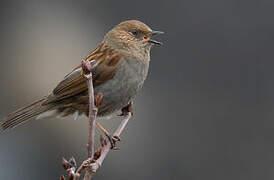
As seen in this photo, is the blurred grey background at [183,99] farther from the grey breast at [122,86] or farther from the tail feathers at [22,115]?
the grey breast at [122,86]

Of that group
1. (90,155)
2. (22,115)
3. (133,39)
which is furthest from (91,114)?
(133,39)

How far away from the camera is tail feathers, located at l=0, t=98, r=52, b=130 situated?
18.1ft

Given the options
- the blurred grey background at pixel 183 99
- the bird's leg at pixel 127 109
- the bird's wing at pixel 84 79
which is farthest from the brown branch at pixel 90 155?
the blurred grey background at pixel 183 99

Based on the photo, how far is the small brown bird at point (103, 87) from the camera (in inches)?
221

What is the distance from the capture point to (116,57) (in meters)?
5.80

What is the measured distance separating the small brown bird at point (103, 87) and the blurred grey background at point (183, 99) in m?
4.38

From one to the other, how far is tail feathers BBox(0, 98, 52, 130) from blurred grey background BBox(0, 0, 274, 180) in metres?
4.36

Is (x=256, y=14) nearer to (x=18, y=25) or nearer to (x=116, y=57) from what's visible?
(x=18, y=25)

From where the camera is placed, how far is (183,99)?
1082cm

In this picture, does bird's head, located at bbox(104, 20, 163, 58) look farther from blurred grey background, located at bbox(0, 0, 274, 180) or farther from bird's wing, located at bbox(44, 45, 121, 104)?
blurred grey background, located at bbox(0, 0, 274, 180)

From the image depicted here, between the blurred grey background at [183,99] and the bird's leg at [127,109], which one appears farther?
the blurred grey background at [183,99]

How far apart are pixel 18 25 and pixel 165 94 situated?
11.4 feet

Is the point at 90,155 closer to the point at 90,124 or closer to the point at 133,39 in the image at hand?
the point at 90,124

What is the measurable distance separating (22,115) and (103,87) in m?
0.76
